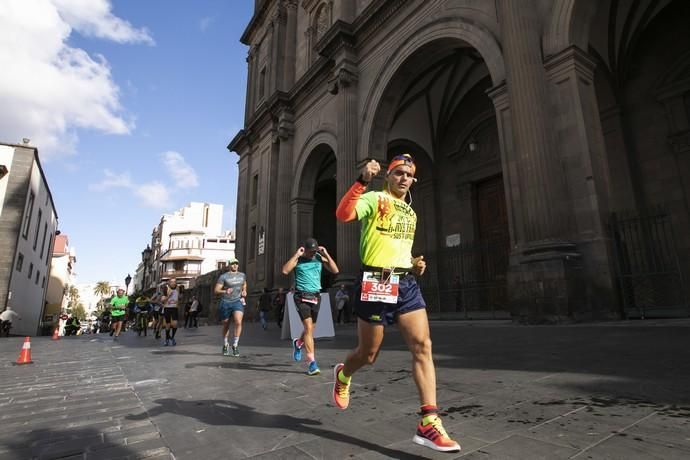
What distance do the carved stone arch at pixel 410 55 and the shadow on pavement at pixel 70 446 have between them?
1046 cm

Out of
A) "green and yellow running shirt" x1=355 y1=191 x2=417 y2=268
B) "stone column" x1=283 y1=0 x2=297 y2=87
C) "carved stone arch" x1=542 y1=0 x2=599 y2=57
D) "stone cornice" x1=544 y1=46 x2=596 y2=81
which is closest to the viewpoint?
"green and yellow running shirt" x1=355 y1=191 x2=417 y2=268

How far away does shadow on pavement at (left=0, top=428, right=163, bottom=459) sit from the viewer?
2.18 meters

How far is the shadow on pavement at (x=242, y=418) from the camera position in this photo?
6.98ft

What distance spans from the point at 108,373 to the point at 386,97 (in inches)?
494

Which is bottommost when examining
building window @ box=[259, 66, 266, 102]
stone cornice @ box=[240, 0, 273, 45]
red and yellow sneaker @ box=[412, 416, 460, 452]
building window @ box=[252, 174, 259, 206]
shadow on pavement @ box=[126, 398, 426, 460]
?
shadow on pavement @ box=[126, 398, 426, 460]

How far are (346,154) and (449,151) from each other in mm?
6202

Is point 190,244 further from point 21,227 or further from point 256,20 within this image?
point 256,20

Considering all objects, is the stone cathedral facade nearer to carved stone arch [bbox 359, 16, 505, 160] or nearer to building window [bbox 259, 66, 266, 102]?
carved stone arch [bbox 359, 16, 505, 160]

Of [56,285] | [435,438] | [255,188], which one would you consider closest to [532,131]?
[435,438]

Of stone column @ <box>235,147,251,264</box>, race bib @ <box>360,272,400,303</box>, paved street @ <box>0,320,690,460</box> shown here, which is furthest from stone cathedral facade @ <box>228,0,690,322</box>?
race bib @ <box>360,272,400,303</box>

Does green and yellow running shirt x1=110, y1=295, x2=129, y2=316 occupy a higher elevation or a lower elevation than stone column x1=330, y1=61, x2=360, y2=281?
lower

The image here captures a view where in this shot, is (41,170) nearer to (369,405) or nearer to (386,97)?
(386,97)

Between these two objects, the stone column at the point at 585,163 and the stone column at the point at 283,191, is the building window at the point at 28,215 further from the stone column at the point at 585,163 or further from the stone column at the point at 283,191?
the stone column at the point at 585,163

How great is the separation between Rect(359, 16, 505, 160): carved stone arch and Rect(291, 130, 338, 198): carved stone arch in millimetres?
3741
